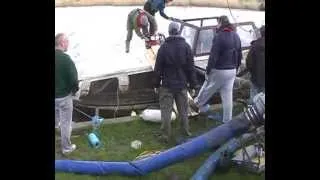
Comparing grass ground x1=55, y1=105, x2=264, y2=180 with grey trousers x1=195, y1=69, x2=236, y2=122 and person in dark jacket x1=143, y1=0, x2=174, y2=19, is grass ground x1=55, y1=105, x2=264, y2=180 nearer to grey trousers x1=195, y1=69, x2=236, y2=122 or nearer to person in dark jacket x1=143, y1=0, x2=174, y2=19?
grey trousers x1=195, y1=69, x2=236, y2=122

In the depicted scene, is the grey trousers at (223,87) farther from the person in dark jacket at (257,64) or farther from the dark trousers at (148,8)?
the dark trousers at (148,8)

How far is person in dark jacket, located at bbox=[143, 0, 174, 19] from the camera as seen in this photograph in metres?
4.36

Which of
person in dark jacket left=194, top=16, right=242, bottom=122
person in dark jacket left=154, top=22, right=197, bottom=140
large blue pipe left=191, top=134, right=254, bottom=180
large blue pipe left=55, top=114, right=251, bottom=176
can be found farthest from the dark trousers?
large blue pipe left=191, top=134, right=254, bottom=180

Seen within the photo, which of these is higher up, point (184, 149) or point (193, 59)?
point (193, 59)

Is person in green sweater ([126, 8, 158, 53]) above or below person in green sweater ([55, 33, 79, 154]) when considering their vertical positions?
above

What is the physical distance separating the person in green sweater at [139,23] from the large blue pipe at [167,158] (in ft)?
3.06

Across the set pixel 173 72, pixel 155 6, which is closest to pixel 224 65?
pixel 173 72

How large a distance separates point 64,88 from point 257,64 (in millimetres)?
1610

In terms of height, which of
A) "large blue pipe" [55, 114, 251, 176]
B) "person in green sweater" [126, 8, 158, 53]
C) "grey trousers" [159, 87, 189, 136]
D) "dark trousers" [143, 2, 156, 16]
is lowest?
"large blue pipe" [55, 114, 251, 176]

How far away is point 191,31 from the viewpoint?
4441 mm
